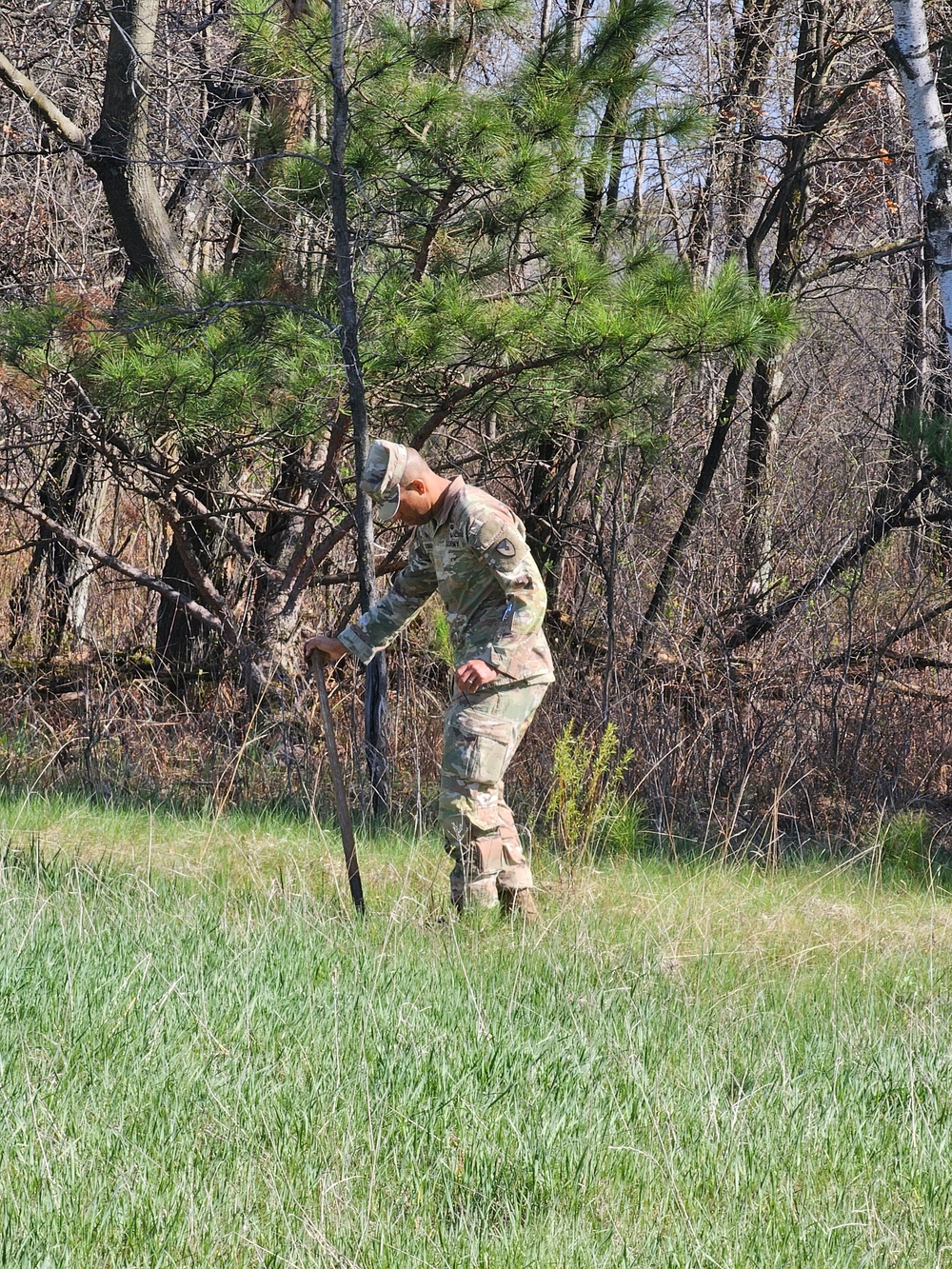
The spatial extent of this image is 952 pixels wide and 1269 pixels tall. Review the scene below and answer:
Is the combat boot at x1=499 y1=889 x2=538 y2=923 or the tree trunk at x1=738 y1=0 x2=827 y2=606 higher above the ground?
the tree trunk at x1=738 y1=0 x2=827 y2=606

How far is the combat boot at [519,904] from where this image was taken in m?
4.62

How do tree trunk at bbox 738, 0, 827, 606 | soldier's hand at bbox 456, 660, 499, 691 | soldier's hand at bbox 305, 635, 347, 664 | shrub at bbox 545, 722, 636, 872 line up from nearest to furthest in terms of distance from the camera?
1. soldier's hand at bbox 456, 660, 499, 691
2. soldier's hand at bbox 305, 635, 347, 664
3. shrub at bbox 545, 722, 636, 872
4. tree trunk at bbox 738, 0, 827, 606

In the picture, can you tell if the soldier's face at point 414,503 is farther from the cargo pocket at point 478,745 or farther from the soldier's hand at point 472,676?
the cargo pocket at point 478,745

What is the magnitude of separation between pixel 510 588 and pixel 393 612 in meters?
0.63

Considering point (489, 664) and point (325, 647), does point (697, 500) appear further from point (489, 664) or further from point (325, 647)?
point (489, 664)

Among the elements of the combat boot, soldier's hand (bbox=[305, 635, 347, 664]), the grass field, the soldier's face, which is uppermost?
the soldier's face

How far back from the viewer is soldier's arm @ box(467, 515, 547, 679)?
4387mm

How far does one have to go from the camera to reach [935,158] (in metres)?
5.15

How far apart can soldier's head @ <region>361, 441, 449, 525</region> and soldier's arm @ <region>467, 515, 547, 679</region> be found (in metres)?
0.25

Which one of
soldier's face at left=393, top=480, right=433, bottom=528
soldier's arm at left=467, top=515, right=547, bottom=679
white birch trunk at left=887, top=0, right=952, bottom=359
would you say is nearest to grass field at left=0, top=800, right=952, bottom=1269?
soldier's arm at left=467, top=515, right=547, bottom=679

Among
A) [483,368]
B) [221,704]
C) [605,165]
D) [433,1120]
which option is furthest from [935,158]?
[221,704]

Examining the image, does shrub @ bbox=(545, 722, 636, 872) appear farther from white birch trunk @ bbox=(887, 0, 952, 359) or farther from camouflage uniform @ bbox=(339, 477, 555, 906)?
white birch trunk @ bbox=(887, 0, 952, 359)

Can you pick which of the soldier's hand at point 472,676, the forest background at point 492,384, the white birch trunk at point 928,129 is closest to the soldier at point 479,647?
the soldier's hand at point 472,676

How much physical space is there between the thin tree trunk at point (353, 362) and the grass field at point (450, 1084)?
7.40 ft
